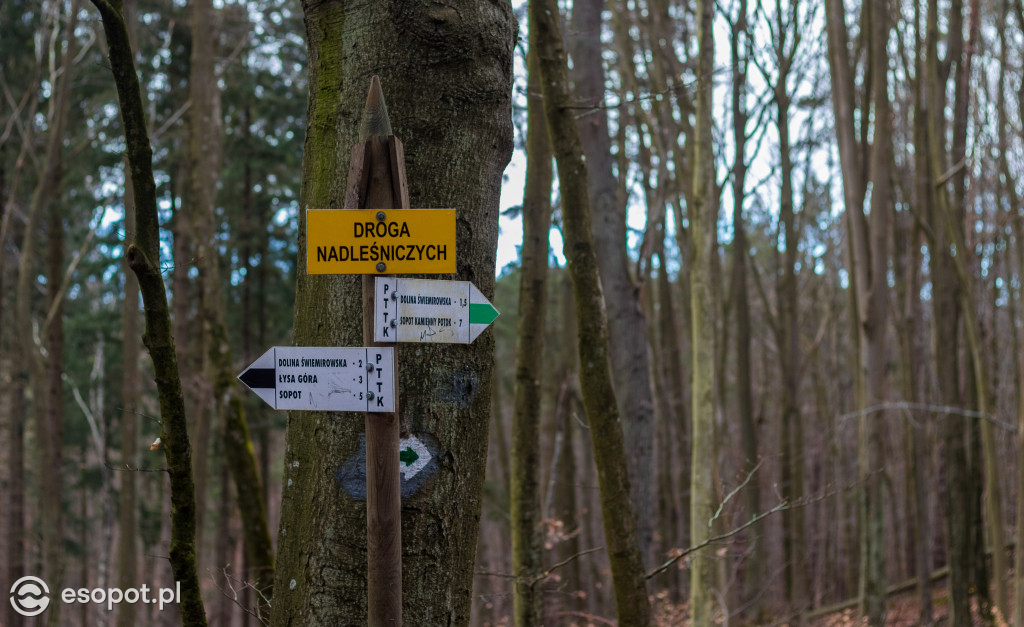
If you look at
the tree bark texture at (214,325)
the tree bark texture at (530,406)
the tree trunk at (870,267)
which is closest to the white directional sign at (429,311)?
the tree bark texture at (214,325)

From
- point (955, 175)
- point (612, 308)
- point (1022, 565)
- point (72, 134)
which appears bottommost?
point (1022, 565)

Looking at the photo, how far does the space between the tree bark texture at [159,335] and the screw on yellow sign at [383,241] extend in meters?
1.39

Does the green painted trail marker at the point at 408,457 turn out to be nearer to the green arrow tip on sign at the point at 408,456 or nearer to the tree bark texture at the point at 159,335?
the green arrow tip on sign at the point at 408,456

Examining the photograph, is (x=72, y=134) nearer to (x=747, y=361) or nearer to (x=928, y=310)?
(x=747, y=361)

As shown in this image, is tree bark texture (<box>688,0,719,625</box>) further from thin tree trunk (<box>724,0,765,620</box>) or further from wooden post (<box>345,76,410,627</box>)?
wooden post (<box>345,76,410,627</box>)

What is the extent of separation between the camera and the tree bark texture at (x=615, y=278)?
7.44 meters

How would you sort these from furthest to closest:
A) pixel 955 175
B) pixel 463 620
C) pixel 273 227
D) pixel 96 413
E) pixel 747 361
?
pixel 96 413 → pixel 273 227 → pixel 747 361 → pixel 955 175 → pixel 463 620

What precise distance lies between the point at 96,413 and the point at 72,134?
5.80 meters

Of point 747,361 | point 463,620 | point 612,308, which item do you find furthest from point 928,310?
point 463,620

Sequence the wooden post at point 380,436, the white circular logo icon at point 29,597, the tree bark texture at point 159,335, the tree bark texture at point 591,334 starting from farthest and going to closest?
1. the white circular logo icon at point 29,597
2. the tree bark texture at point 591,334
3. the tree bark texture at point 159,335
4. the wooden post at point 380,436

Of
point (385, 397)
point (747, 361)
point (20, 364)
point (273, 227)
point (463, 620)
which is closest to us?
point (385, 397)

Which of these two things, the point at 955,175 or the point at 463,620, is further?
the point at 955,175

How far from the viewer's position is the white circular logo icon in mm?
12125

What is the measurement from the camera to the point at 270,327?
51.9ft
